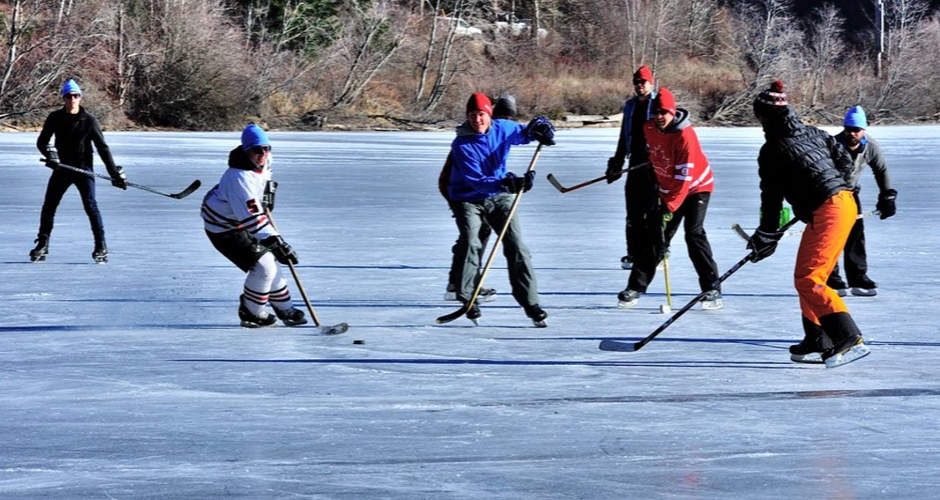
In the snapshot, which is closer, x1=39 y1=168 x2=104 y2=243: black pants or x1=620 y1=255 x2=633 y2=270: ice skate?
x1=620 y1=255 x2=633 y2=270: ice skate

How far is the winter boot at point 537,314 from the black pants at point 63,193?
156 inches

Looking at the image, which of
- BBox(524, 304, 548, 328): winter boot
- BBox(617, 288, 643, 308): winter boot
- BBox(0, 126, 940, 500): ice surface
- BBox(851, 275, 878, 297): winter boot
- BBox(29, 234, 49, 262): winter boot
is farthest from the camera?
BBox(29, 234, 49, 262): winter boot

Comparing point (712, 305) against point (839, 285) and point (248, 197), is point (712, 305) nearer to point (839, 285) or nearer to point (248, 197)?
point (839, 285)

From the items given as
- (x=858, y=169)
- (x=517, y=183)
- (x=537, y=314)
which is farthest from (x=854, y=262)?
(x=517, y=183)

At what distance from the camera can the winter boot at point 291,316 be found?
295 inches

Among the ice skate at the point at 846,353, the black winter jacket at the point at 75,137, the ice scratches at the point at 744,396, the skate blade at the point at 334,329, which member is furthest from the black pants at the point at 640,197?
the black winter jacket at the point at 75,137

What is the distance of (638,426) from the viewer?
4977 millimetres

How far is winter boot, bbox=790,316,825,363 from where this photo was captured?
630 centimetres

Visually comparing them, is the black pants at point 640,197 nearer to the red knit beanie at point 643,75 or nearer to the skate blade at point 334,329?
the red knit beanie at point 643,75

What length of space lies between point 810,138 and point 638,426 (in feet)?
5.95

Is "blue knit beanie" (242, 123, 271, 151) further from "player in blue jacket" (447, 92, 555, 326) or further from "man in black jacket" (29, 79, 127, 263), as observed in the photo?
"man in black jacket" (29, 79, 127, 263)

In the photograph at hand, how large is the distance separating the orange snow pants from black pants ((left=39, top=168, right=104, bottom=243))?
18.5ft

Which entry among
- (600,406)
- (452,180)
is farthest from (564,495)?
(452,180)

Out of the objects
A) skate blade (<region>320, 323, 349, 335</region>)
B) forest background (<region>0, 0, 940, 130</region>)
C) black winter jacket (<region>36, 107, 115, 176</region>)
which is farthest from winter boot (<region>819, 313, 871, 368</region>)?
forest background (<region>0, 0, 940, 130</region>)
